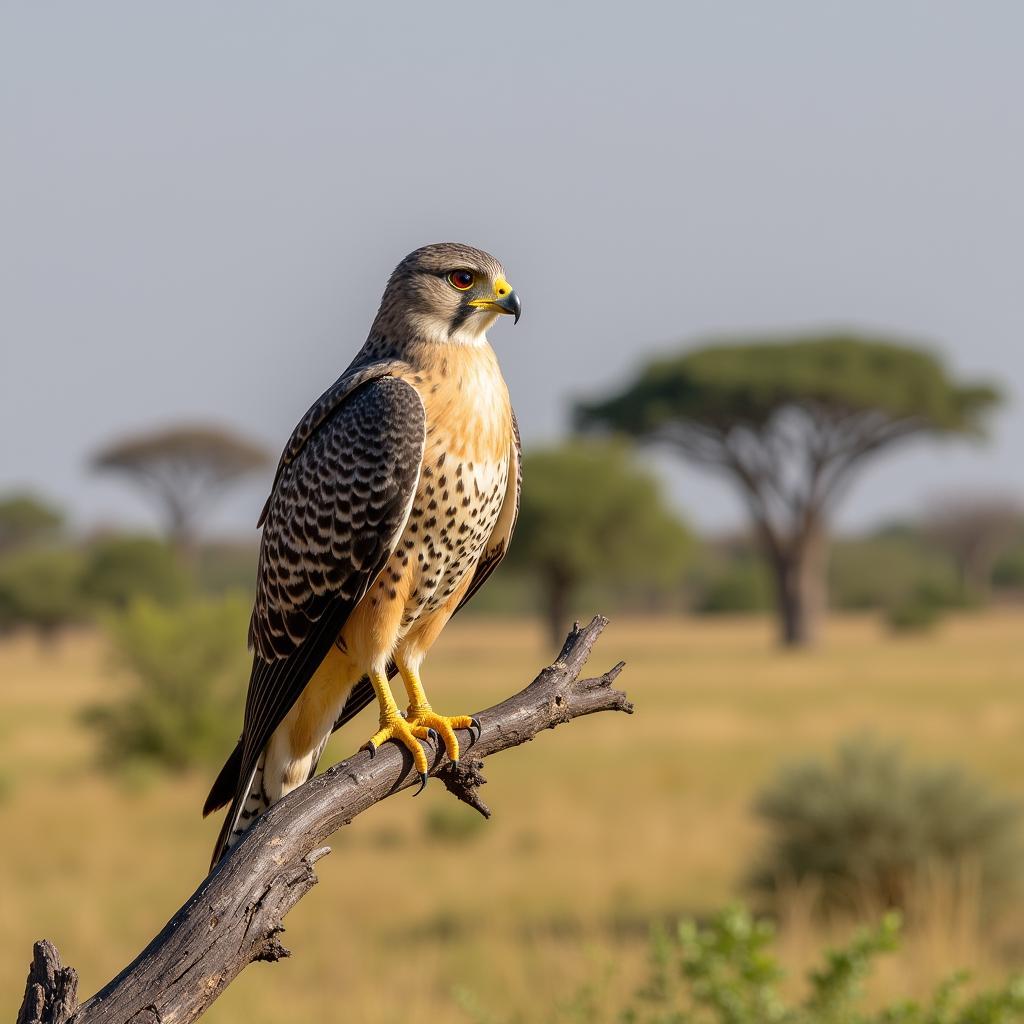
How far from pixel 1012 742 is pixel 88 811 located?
1853 cm

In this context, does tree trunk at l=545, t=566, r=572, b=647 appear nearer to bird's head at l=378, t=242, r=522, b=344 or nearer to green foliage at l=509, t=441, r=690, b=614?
green foliage at l=509, t=441, r=690, b=614

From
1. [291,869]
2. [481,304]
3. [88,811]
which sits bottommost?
[291,869]

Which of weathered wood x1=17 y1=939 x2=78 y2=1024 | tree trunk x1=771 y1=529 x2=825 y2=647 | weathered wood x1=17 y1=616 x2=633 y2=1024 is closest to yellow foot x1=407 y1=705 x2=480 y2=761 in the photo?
weathered wood x1=17 y1=616 x2=633 y2=1024

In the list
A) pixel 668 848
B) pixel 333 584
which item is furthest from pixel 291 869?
pixel 668 848

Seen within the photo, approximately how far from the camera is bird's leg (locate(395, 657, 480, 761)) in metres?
4.12

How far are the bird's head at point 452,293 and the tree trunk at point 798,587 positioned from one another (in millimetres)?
60739

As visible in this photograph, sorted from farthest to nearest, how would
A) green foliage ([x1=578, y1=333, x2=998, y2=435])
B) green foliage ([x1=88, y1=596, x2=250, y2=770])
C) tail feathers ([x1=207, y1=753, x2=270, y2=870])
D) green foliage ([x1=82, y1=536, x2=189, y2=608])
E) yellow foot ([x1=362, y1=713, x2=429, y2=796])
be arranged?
1. green foliage ([x1=82, y1=536, x2=189, y2=608])
2. green foliage ([x1=578, y1=333, x2=998, y2=435])
3. green foliage ([x1=88, y1=596, x2=250, y2=770])
4. tail feathers ([x1=207, y1=753, x2=270, y2=870])
5. yellow foot ([x1=362, y1=713, x2=429, y2=796])

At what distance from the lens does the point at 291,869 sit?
310 centimetres

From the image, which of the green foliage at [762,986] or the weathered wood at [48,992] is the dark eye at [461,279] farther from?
the green foliage at [762,986]

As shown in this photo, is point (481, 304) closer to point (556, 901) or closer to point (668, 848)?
point (556, 901)

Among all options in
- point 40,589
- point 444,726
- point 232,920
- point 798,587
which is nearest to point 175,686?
point 444,726

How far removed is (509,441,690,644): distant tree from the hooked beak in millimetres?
57635

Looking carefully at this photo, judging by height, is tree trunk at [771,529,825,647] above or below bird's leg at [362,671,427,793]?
above

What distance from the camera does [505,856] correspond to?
22.7 metres
